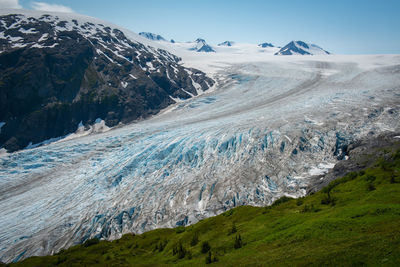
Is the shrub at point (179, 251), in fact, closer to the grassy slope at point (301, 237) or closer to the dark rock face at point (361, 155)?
the grassy slope at point (301, 237)

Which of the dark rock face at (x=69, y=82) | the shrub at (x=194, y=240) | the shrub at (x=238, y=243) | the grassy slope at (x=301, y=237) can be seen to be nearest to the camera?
the grassy slope at (x=301, y=237)

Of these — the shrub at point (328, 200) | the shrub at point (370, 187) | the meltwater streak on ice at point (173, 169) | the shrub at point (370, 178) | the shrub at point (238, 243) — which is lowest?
the meltwater streak on ice at point (173, 169)

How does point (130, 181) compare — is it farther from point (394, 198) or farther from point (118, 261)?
point (394, 198)

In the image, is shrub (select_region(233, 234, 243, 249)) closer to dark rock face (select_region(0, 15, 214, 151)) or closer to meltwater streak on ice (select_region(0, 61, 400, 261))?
meltwater streak on ice (select_region(0, 61, 400, 261))

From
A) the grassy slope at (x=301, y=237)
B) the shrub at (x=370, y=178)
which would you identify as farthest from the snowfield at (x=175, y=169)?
the shrub at (x=370, y=178)

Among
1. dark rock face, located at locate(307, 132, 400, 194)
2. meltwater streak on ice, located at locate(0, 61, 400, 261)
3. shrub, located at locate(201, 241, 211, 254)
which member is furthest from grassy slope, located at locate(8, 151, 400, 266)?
meltwater streak on ice, located at locate(0, 61, 400, 261)

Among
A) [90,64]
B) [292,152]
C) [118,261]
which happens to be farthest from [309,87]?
[90,64]

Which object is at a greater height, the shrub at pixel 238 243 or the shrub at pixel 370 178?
the shrub at pixel 370 178
